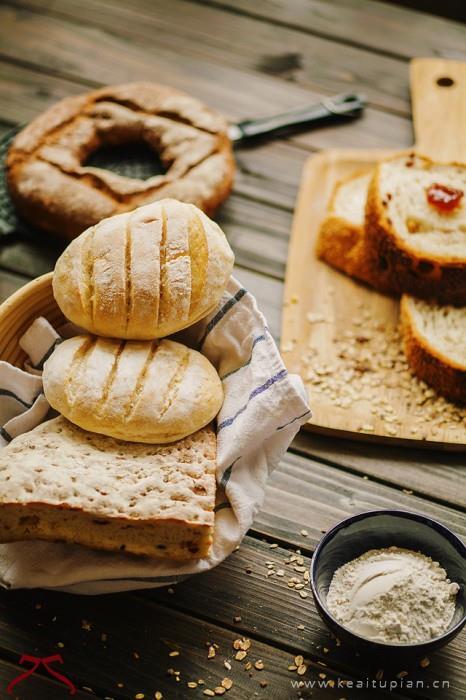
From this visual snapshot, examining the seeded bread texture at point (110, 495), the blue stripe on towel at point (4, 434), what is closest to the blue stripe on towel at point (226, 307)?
the seeded bread texture at point (110, 495)

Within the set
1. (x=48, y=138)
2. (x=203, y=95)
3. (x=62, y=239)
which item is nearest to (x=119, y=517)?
(x=62, y=239)

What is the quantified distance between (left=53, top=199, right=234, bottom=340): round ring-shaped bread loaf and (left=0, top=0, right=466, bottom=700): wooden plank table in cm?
44

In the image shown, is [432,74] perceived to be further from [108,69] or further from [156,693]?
[156,693]

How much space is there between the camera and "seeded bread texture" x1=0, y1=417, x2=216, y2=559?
116 cm

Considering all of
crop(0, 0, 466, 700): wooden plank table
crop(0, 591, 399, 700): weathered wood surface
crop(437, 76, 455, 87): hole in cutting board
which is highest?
crop(437, 76, 455, 87): hole in cutting board

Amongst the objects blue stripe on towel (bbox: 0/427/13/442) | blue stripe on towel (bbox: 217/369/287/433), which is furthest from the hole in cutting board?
blue stripe on towel (bbox: 0/427/13/442)

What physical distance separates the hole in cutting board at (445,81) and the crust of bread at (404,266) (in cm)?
73

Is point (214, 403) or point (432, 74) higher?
point (432, 74)

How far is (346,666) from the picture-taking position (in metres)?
1.27

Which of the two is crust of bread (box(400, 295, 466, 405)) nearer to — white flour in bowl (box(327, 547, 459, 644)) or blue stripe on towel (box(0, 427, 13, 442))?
white flour in bowl (box(327, 547, 459, 644))

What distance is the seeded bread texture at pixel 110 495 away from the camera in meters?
1.16

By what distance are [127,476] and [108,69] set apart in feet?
5.43

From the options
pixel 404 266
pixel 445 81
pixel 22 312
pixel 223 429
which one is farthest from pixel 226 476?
pixel 445 81

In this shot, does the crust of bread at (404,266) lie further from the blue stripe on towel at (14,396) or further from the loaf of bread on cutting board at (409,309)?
the blue stripe on towel at (14,396)
